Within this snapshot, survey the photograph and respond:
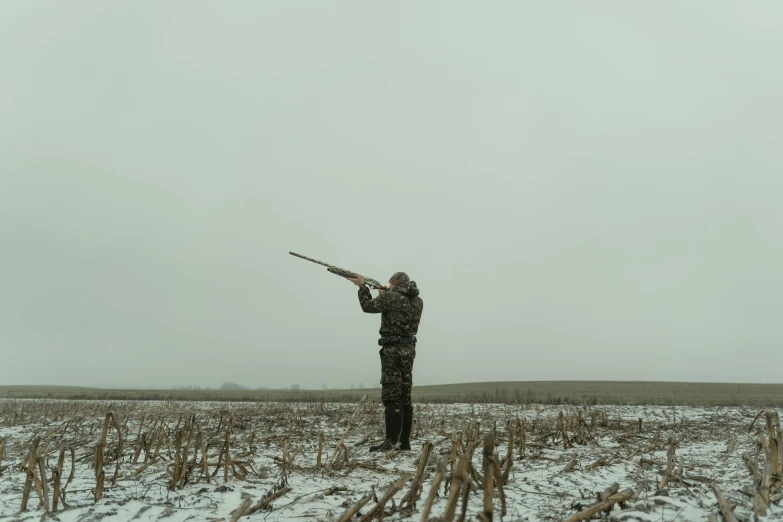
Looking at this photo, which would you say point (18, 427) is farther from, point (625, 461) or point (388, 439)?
point (625, 461)

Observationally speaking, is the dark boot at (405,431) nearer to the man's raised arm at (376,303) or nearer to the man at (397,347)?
the man at (397,347)

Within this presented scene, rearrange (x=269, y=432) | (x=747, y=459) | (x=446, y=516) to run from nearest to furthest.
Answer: (x=446, y=516) → (x=747, y=459) → (x=269, y=432)

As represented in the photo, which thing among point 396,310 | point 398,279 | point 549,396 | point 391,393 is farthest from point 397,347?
point 549,396

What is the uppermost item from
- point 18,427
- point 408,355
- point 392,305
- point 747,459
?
point 392,305

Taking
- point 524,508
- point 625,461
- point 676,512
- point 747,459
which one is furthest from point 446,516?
point 625,461

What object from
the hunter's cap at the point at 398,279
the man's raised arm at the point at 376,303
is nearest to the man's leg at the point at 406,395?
the man's raised arm at the point at 376,303

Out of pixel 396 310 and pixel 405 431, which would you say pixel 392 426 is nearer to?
pixel 405 431

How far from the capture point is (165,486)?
4957mm

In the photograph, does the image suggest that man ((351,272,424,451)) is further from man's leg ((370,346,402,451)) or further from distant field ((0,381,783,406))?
distant field ((0,381,783,406))

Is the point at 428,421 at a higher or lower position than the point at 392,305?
lower

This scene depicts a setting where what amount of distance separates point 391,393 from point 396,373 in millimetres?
342

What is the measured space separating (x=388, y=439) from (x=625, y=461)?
131 inches

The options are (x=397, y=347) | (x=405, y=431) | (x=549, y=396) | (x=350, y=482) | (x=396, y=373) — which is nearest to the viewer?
(x=350, y=482)

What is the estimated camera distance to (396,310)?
27.1 feet
